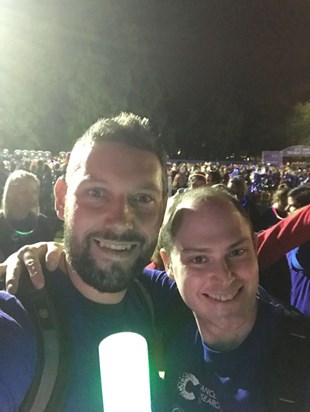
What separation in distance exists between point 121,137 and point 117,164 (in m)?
0.14

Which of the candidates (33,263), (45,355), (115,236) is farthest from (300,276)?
(45,355)

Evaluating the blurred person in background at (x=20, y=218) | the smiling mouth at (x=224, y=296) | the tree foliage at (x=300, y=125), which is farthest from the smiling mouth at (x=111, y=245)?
the tree foliage at (x=300, y=125)

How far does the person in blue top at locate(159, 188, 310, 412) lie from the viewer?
1780mm

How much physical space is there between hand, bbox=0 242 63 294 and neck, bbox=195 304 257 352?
0.70 m

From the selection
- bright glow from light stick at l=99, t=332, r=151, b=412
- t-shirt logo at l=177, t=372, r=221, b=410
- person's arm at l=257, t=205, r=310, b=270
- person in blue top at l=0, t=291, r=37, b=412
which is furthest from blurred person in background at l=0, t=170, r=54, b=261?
bright glow from light stick at l=99, t=332, r=151, b=412

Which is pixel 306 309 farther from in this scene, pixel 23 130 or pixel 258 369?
pixel 23 130

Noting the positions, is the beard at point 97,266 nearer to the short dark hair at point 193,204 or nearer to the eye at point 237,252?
the short dark hair at point 193,204

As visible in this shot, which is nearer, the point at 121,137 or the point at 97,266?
the point at 97,266

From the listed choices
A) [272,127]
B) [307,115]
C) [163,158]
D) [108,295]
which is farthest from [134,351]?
[272,127]

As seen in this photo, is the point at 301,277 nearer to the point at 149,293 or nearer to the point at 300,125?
the point at 149,293

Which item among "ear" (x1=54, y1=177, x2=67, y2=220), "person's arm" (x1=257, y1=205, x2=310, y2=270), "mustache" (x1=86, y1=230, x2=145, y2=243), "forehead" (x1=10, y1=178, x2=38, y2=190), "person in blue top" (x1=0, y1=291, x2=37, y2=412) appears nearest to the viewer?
"person in blue top" (x1=0, y1=291, x2=37, y2=412)

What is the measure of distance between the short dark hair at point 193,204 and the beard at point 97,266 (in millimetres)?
202

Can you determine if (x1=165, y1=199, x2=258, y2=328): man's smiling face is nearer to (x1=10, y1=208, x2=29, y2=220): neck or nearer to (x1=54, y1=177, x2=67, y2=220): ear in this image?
(x1=54, y1=177, x2=67, y2=220): ear

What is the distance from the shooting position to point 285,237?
10.1 ft
